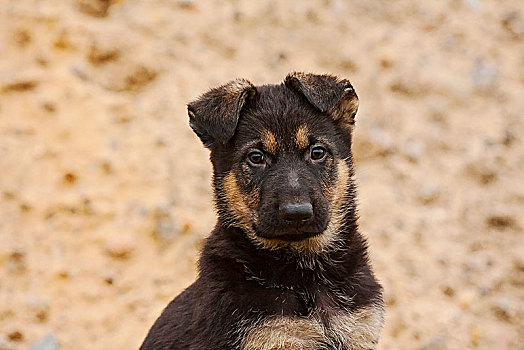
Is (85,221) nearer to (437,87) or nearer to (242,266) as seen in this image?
(242,266)

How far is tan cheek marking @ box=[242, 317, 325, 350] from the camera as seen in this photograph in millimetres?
4758

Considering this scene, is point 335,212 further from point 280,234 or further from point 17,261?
point 17,261

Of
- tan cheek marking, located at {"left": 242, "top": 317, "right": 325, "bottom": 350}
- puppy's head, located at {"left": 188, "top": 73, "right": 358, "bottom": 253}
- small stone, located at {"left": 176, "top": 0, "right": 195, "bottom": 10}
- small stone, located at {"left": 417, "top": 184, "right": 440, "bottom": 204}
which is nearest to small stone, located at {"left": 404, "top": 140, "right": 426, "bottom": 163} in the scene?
small stone, located at {"left": 417, "top": 184, "right": 440, "bottom": 204}

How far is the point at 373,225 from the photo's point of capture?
8742mm

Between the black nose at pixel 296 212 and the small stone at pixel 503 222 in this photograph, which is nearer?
the black nose at pixel 296 212

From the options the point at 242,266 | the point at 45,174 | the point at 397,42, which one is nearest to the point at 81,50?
the point at 45,174

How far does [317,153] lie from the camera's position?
5.45 m

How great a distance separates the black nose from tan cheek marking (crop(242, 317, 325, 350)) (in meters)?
0.70

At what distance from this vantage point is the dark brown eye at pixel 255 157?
5387mm

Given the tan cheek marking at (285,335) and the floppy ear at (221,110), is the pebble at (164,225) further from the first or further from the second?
the tan cheek marking at (285,335)

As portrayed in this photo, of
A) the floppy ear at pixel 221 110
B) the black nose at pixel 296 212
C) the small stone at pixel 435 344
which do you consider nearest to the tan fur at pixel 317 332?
the black nose at pixel 296 212

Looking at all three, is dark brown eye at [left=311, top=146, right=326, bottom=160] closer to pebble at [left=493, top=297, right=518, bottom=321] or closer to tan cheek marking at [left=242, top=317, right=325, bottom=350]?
tan cheek marking at [left=242, top=317, right=325, bottom=350]

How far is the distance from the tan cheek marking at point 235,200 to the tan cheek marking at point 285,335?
90cm

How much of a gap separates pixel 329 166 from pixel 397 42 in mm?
5144
